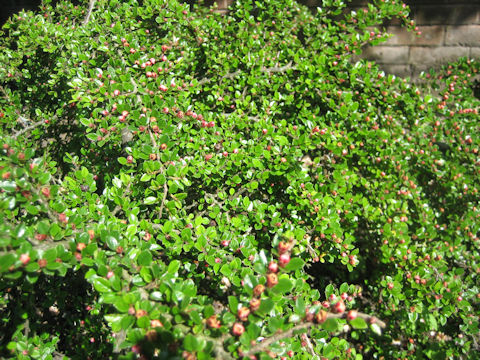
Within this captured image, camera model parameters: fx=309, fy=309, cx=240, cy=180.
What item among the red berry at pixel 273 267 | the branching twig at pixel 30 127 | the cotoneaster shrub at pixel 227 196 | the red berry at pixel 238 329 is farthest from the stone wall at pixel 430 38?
the red berry at pixel 238 329

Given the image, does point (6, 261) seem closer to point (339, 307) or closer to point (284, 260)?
point (284, 260)

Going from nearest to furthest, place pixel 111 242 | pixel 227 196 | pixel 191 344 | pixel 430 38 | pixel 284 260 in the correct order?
pixel 191 344, pixel 284 260, pixel 111 242, pixel 227 196, pixel 430 38

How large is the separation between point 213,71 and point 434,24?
2.21m

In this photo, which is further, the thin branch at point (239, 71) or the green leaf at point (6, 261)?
the thin branch at point (239, 71)

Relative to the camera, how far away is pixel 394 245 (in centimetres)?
170

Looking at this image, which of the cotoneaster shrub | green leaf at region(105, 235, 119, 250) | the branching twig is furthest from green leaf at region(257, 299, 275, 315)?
the branching twig

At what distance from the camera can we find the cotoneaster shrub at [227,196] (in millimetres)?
796

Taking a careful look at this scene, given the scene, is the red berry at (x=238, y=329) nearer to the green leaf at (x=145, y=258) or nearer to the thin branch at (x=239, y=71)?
the green leaf at (x=145, y=258)

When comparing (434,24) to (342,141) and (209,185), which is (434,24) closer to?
(342,141)

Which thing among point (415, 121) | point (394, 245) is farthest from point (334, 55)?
point (394, 245)

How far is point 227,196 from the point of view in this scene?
1.62 metres

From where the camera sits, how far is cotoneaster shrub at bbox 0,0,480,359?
2.61ft

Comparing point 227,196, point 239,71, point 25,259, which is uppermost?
point 239,71

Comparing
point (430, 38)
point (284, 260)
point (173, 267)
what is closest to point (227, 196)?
point (173, 267)
